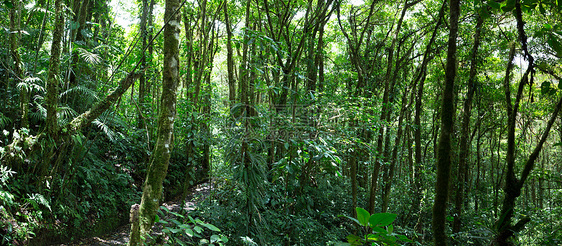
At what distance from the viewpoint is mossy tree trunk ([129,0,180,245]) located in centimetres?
298

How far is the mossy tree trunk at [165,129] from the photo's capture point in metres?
2.98

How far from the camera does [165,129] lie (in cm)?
320

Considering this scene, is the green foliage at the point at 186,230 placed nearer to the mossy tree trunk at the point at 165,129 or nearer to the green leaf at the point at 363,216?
the mossy tree trunk at the point at 165,129

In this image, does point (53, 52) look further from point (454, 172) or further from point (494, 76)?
point (494, 76)

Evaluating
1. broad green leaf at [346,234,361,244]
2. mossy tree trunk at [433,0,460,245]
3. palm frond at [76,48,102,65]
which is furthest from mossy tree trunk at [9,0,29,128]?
mossy tree trunk at [433,0,460,245]

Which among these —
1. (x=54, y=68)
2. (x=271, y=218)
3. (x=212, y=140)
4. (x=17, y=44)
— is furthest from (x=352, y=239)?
(x=17, y=44)

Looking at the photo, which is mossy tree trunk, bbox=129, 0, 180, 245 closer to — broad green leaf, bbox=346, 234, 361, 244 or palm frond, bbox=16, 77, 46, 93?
broad green leaf, bbox=346, 234, 361, 244

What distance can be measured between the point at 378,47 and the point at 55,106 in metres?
9.68

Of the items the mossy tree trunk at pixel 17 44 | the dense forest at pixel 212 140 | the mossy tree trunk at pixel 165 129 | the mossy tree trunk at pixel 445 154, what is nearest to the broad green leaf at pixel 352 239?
the dense forest at pixel 212 140

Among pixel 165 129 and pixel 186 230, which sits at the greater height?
pixel 165 129

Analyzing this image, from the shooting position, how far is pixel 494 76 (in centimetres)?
1130

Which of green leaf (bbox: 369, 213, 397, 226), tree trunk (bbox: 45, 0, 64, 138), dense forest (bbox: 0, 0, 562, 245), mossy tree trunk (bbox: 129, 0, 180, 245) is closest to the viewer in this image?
green leaf (bbox: 369, 213, 397, 226)

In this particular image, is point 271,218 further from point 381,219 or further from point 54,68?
point 381,219

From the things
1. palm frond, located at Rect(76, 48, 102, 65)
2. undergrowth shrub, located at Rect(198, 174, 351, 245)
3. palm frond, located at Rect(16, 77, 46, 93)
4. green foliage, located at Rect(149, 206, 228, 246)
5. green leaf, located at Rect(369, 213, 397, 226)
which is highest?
palm frond, located at Rect(76, 48, 102, 65)
